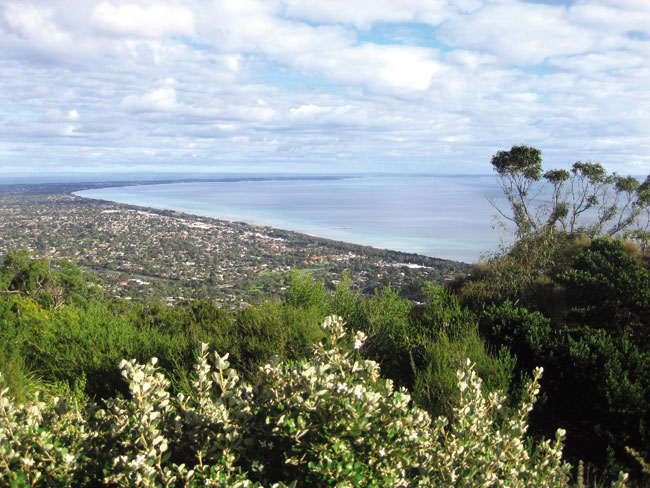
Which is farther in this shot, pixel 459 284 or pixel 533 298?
pixel 459 284

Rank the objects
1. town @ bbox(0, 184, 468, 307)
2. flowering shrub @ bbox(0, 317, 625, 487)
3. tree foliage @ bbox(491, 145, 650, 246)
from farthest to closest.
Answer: town @ bbox(0, 184, 468, 307), tree foliage @ bbox(491, 145, 650, 246), flowering shrub @ bbox(0, 317, 625, 487)

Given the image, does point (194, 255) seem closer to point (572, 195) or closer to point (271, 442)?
point (572, 195)

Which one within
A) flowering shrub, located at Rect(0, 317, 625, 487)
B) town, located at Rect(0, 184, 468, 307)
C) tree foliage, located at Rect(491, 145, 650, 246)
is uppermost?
tree foliage, located at Rect(491, 145, 650, 246)

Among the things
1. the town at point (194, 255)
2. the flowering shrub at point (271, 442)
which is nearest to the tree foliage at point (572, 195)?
the town at point (194, 255)

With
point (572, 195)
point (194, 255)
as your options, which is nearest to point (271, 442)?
point (572, 195)

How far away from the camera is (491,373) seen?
511 centimetres

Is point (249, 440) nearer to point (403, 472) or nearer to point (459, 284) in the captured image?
point (403, 472)

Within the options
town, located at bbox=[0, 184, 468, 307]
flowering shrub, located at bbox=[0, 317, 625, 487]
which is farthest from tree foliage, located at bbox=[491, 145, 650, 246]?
flowering shrub, located at bbox=[0, 317, 625, 487]

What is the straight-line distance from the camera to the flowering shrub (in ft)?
6.52

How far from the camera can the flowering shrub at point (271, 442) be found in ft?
6.52

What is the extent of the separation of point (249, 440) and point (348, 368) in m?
0.72

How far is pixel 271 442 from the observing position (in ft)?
7.28

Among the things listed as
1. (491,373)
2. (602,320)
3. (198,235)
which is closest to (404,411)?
(491,373)

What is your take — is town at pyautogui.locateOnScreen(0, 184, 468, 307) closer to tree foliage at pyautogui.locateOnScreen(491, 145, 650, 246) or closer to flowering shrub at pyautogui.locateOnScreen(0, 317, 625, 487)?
tree foliage at pyautogui.locateOnScreen(491, 145, 650, 246)
